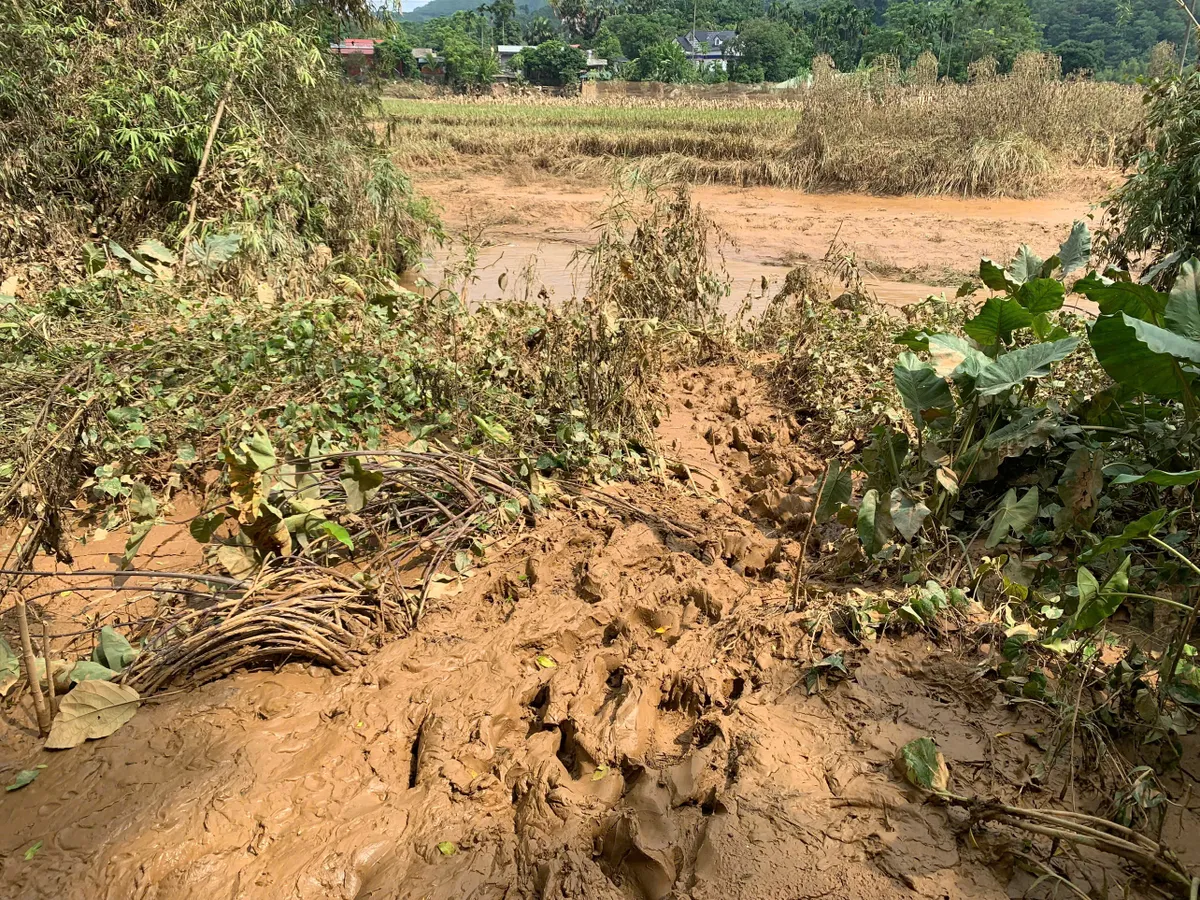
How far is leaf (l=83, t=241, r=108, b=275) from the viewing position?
509cm

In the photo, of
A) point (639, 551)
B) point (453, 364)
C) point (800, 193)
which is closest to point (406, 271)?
point (453, 364)

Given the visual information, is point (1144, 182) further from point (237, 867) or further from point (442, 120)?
point (442, 120)

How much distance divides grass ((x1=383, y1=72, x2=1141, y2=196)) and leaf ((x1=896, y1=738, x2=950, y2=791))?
12.0 meters

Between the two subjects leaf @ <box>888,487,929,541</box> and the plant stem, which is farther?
leaf @ <box>888,487,929,541</box>

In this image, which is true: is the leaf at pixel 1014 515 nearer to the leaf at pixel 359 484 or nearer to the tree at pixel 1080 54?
the leaf at pixel 359 484

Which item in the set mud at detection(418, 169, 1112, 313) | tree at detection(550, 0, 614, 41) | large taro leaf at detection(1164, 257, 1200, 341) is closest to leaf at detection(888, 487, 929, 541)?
large taro leaf at detection(1164, 257, 1200, 341)

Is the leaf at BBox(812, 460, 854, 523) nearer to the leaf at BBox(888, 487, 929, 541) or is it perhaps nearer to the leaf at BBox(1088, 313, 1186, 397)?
the leaf at BBox(888, 487, 929, 541)

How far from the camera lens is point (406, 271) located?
8.84 m

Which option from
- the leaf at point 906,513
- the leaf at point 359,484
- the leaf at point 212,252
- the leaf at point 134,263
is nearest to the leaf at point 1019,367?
the leaf at point 906,513

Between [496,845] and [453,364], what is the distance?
2.57 metres

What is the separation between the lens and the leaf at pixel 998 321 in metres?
2.79

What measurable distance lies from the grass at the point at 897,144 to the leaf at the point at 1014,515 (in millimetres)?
11381

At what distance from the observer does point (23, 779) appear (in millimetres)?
2082

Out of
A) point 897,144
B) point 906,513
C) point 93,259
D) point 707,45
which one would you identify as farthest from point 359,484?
point 707,45
